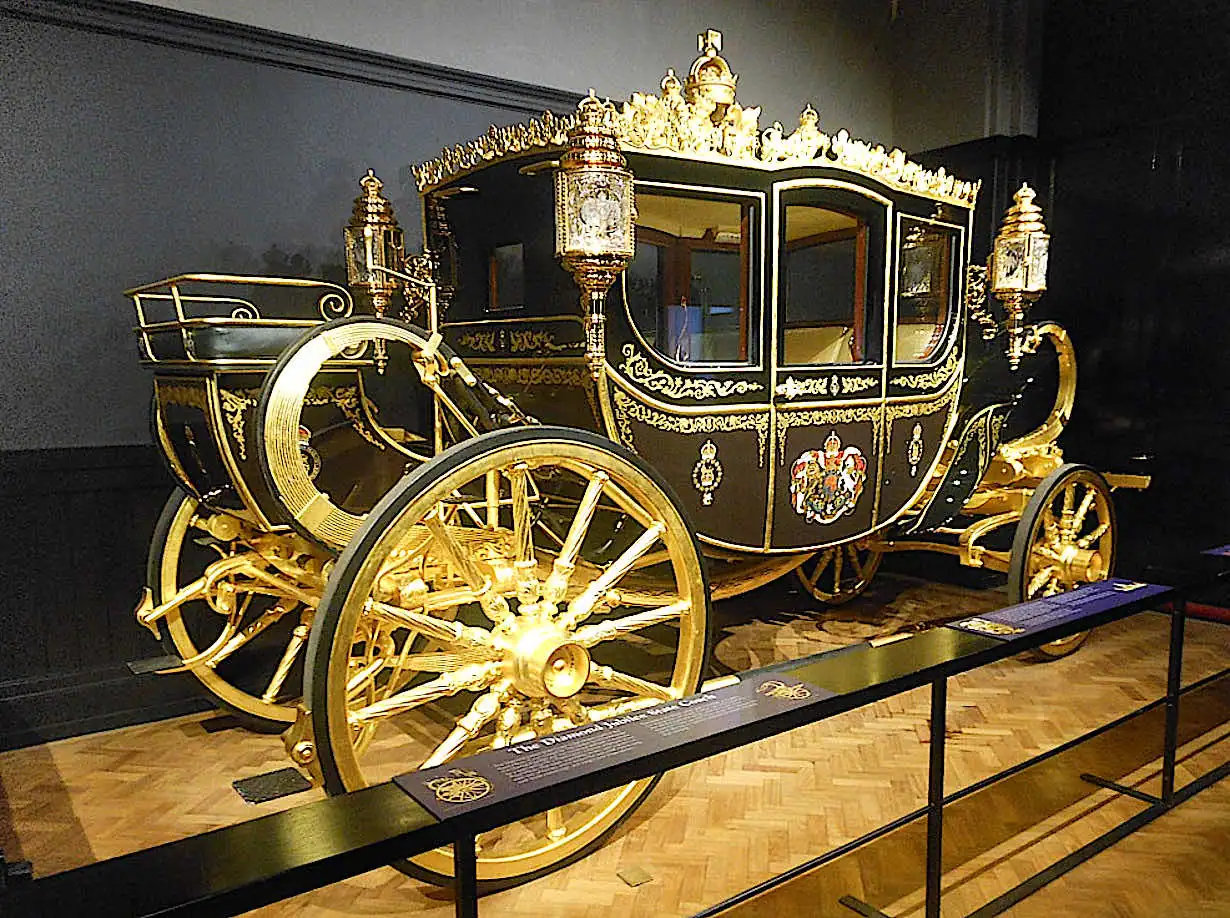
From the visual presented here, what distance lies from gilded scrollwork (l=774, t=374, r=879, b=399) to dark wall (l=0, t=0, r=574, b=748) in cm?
190

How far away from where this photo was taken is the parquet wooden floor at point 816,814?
2.29 meters

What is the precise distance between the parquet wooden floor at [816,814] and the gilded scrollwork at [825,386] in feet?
3.74

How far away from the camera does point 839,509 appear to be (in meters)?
3.29

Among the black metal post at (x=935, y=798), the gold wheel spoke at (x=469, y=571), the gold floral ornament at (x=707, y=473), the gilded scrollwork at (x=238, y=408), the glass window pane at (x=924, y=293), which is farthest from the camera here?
the glass window pane at (x=924, y=293)

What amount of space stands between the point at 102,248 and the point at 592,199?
186cm

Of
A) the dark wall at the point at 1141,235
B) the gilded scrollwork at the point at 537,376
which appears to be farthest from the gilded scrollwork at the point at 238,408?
the dark wall at the point at 1141,235

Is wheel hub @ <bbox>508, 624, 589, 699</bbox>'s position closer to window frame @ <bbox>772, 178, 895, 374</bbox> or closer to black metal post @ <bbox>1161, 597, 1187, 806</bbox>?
window frame @ <bbox>772, 178, 895, 374</bbox>

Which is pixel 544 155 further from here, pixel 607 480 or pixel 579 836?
pixel 579 836

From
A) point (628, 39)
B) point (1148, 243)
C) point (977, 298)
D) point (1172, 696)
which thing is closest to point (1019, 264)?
point (977, 298)

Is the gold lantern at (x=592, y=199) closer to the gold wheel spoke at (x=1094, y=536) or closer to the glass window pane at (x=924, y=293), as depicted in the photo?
the glass window pane at (x=924, y=293)

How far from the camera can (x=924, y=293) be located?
12.0 ft

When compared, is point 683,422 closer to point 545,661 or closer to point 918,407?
point 545,661

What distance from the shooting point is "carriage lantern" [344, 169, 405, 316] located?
3.46m

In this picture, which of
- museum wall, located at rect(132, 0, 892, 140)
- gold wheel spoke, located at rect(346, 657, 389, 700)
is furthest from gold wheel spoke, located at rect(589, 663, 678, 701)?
museum wall, located at rect(132, 0, 892, 140)
